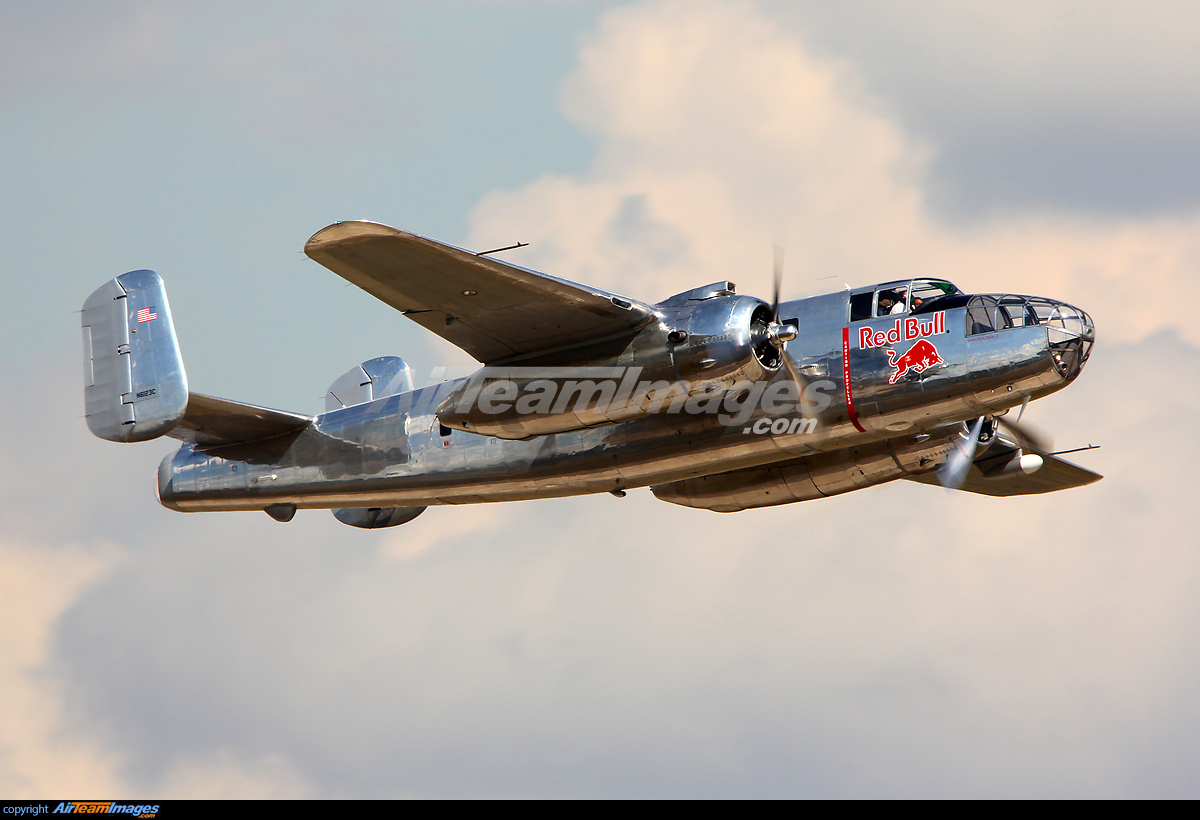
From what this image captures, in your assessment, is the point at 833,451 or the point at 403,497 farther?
the point at 403,497

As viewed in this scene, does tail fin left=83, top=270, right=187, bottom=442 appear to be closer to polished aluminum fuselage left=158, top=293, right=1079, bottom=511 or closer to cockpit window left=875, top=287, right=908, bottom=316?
polished aluminum fuselage left=158, top=293, right=1079, bottom=511

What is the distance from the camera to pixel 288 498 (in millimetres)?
24109

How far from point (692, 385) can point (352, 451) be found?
711 cm

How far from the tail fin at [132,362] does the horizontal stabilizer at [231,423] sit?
124 cm

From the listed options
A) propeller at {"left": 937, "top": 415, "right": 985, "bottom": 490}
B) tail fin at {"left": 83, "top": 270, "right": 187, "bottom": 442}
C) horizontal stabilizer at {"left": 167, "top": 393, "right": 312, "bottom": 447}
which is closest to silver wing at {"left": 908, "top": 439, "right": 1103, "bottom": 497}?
propeller at {"left": 937, "top": 415, "right": 985, "bottom": 490}

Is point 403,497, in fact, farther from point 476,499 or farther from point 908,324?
point 908,324

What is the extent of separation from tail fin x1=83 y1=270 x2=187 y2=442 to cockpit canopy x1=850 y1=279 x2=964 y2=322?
10170 mm

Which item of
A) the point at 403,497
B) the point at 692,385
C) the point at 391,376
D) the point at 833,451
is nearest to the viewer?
the point at 692,385

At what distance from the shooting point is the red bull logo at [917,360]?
19.2 meters

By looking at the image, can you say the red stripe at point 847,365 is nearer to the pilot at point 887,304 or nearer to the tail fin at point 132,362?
the pilot at point 887,304

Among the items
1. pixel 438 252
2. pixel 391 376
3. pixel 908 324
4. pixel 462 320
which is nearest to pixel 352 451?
pixel 391 376

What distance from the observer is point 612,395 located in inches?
759

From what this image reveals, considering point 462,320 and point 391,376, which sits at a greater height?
point 391,376
